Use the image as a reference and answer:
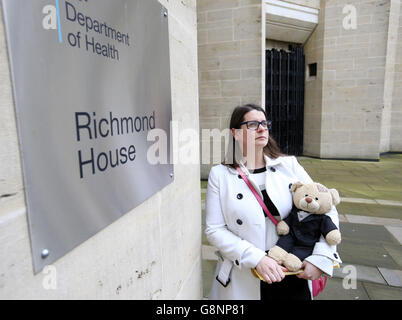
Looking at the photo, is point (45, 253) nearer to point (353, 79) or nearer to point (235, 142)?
point (235, 142)

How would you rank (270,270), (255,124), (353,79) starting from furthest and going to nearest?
(353,79) → (255,124) → (270,270)

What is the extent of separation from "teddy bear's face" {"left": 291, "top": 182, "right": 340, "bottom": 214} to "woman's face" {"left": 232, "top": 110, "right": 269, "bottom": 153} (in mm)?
351

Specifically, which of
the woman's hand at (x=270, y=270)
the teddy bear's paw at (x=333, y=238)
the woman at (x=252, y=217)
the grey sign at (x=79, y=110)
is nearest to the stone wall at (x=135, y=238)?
the grey sign at (x=79, y=110)

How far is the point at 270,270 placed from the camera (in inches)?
57.8

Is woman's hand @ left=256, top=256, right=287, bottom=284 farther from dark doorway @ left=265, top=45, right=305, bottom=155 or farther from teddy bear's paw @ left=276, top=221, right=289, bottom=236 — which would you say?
dark doorway @ left=265, top=45, right=305, bottom=155

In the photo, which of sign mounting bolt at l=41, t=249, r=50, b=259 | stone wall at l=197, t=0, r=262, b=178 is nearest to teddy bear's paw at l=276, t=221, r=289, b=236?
sign mounting bolt at l=41, t=249, r=50, b=259

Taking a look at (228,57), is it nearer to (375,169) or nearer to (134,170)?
(375,169)

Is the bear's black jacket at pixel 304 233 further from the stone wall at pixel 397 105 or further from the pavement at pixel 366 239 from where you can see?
the stone wall at pixel 397 105

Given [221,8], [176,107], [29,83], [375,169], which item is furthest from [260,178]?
[375,169]

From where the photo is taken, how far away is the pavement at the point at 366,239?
261 centimetres

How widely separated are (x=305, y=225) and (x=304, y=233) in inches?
1.8

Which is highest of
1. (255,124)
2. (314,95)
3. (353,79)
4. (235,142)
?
(353,79)

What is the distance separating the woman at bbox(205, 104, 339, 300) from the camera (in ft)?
5.00

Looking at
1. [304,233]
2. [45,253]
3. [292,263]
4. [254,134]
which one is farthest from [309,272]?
[45,253]
